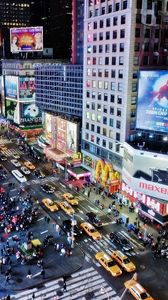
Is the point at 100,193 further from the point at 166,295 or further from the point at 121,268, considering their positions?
the point at 166,295

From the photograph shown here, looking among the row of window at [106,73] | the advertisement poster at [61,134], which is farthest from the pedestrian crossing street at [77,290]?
the advertisement poster at [61,134]

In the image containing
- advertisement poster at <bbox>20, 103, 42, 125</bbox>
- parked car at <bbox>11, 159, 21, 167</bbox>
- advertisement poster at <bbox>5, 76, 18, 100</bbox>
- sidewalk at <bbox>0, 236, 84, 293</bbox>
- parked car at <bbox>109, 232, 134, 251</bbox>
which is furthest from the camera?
advertisement poster at <bbox>20, 103, 42, 125</bbox>

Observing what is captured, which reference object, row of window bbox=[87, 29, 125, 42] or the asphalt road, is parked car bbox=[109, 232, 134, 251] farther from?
row of window bbox=[87, 29, 125, 42]

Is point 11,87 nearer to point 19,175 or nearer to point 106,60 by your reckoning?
point 19,175

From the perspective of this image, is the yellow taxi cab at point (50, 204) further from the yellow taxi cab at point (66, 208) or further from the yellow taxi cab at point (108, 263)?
the yellow taxi cab at point (108, 263)

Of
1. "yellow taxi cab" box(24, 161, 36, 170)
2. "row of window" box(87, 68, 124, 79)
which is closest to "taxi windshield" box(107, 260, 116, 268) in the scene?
"row of window" box(87, 68, 124, 79)
